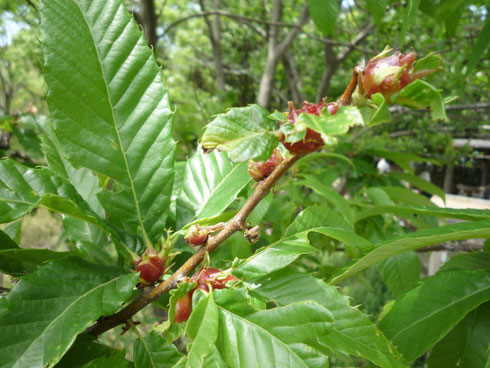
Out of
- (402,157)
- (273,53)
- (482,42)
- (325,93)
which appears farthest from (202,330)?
(325,93)

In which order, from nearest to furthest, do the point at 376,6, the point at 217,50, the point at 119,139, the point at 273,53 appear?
1. the point at 119,139
2. the point at 376,6
3. the point at 273,53
4. the point at 217,50

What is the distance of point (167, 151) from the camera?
62cm

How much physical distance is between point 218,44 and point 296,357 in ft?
14.1

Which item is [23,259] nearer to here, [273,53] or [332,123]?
[332,123]

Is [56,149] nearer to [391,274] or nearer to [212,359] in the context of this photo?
[212,359]

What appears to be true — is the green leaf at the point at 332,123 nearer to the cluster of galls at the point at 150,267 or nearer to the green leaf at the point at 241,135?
the green leaf at the point at 241,135

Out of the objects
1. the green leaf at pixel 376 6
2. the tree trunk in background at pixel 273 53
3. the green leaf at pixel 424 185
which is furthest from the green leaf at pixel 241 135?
the tree trunk in background at pixel 273 53

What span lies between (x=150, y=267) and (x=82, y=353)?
0.16 metres

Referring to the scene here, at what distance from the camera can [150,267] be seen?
602mm

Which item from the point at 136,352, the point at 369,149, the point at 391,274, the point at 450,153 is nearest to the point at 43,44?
the point at 136,352

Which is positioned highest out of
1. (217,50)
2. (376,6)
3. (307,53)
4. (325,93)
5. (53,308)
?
(307,53)

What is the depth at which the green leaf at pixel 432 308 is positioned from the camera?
2.21ft

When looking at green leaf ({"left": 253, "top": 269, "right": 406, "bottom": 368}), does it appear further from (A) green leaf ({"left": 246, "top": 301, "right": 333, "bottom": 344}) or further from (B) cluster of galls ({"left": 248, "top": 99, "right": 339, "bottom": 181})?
(B) cluster of galls ({"left": 248, "top": 99, "right": 339, "bottom": 181})

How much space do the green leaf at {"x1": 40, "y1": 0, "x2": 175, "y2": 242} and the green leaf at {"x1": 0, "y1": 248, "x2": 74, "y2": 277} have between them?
141 mm
